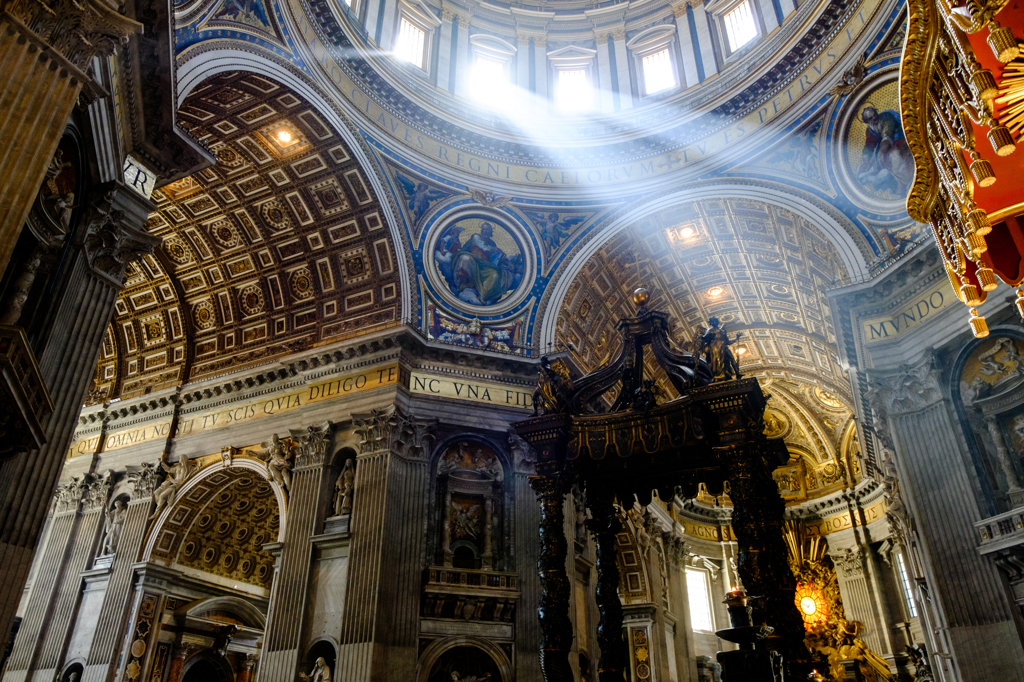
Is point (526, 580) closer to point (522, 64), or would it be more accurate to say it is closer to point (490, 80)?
point (490, 80)

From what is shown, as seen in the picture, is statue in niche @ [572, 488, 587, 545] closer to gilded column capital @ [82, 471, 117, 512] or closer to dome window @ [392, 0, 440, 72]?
gilded column capital @ [82, 471, 117, 512]

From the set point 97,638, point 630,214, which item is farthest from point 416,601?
point 630,214

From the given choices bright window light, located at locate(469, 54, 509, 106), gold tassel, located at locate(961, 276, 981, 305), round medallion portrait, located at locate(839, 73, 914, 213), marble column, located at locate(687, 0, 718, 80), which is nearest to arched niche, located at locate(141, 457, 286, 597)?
bright window light, located at locate(469, 54, 509, 106)

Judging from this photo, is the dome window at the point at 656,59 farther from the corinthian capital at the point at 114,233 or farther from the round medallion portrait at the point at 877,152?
the corinthian capital at the point at 114,233

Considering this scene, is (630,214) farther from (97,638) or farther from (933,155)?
(97,638)

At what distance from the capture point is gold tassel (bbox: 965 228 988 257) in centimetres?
726

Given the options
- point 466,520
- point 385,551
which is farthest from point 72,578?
point 466,520

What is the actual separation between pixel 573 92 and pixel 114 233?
13.9 m

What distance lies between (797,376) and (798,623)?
55.4 feet

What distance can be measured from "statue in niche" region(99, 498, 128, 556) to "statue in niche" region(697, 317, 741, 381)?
1325cm

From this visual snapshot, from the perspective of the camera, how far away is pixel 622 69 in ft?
64.0

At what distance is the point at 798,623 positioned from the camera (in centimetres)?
788

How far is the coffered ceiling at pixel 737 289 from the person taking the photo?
17109 mm

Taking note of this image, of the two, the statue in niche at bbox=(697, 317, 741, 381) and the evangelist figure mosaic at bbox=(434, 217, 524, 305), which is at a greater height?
the evangelist figure mosaic at bbox=(434, 217, 524, 305)
